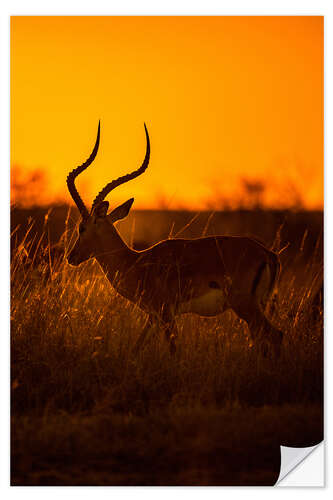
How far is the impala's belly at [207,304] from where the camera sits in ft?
16.9

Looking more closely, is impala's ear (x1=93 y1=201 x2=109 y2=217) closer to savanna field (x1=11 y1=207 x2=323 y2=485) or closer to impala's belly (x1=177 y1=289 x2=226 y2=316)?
savanna field (x1=11 y1=207 x2=323 y2=485)

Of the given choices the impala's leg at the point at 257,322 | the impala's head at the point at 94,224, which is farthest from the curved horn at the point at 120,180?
the impala's leg at the point at 257,322

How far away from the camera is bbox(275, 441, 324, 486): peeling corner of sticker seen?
4379 mm

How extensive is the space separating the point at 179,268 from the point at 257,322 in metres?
0.74

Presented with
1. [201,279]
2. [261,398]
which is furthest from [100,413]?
Answer: [201,279]

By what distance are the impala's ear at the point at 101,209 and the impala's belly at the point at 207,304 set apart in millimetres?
822

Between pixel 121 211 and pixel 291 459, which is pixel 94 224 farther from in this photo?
pixel 291 459

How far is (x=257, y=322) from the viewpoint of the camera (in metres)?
5.01

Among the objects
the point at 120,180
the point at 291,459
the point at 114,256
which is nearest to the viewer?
the point at 291,459

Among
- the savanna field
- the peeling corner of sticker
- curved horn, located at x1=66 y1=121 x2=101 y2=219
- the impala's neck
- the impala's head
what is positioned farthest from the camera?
the impala's neck

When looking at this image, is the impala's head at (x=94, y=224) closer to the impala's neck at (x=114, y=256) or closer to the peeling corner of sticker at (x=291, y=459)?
the impala's neck at (x=114, y=256)

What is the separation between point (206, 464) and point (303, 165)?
1958 mm

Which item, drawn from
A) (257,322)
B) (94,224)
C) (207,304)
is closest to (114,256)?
(94,224)

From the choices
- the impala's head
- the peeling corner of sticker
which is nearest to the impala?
the impala's head
